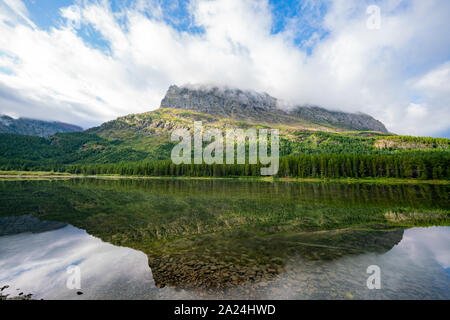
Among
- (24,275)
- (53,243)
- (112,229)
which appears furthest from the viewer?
(112,229)

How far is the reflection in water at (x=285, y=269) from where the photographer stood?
402 inches

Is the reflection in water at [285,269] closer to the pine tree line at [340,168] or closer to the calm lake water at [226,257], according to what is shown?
the calm lake water at [226,257]

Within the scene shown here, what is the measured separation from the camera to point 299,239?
18906mm

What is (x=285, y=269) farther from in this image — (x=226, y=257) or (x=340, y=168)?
(x=340, y=168)

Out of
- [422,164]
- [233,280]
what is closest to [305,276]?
[233,280]

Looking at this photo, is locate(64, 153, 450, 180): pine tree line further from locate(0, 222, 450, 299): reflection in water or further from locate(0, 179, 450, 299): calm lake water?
locate(0, 222, 450, 299): reflection in water

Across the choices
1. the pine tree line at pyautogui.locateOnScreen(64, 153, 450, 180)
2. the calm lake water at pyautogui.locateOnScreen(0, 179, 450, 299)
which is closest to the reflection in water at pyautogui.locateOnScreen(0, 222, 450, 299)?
the calm lake water at pyautogui.locateOnScreen(0, 179, 450, 299)

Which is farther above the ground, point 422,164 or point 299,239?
point 422,164

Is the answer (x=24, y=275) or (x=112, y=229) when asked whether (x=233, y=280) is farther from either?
(x=112, y=229)

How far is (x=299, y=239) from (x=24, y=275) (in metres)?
19.5

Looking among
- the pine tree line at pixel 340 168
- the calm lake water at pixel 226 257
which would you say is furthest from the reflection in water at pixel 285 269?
the pine tree line at pixel 340 168

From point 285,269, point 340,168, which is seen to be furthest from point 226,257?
point 340,168

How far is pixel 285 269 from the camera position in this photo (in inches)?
504

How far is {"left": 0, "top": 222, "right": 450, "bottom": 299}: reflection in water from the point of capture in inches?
402
